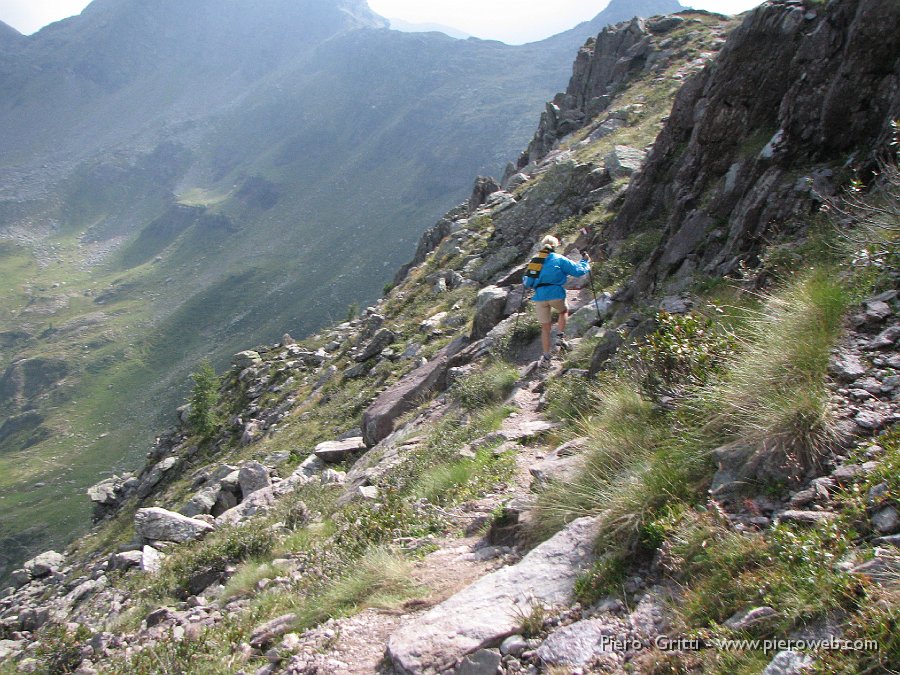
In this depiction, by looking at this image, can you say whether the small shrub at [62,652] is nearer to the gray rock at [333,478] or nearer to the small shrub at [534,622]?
the gray rock at [333,478]

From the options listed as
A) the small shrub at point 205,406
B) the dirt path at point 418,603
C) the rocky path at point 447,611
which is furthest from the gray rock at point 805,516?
the small shrub at point 205,406

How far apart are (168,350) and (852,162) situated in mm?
130943

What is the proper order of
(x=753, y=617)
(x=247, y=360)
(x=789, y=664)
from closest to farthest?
(x=789, y=664) → (x=753, y=617) → (x=247, y=360)

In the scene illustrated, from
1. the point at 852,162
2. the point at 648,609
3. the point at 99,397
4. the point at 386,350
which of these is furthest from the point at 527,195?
the point at 99,397

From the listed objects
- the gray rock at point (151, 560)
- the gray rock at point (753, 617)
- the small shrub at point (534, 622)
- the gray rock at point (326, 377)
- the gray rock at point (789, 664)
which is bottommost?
the gray rock at point (326, 377)

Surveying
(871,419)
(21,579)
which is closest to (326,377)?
(21,579)

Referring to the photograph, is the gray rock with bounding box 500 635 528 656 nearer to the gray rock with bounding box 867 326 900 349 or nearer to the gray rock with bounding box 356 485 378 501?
the gray rock with bounding box 867 326 900 349

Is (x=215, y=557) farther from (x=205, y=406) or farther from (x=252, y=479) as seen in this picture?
(x=205, y=406)

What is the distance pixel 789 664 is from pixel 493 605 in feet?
6.85

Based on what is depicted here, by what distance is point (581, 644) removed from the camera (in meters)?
3.41

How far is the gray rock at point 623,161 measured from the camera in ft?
68.8

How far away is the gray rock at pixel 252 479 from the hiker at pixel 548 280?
28.0 ft

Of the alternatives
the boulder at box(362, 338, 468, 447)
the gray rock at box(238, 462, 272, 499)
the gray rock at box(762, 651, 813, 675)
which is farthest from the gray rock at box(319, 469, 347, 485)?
the gray rock at box(762, 651, 813, 675)

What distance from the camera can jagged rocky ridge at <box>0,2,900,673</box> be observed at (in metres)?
3.61
